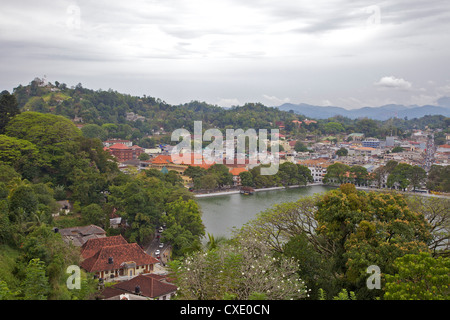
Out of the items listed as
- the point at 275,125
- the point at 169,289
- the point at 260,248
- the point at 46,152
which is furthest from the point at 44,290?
the point at 275,125

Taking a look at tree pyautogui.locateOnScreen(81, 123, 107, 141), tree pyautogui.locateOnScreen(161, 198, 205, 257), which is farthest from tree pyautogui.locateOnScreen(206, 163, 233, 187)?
tree pyautogui.locateOnScreen(81, 123, 107, 141)

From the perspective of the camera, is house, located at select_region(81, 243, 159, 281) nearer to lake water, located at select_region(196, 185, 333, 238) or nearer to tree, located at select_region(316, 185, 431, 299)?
lake water, located at select_region(196, 185, 333, 238)

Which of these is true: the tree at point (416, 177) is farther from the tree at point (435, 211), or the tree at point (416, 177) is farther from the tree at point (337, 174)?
the tree at point (435, 211)

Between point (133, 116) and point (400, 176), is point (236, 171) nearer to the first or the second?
point (400, 176)

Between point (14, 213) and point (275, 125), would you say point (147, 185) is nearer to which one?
point (14, 213)

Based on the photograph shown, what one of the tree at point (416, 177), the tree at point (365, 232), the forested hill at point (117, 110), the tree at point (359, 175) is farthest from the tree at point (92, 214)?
the forested hill at point (117, 110)
